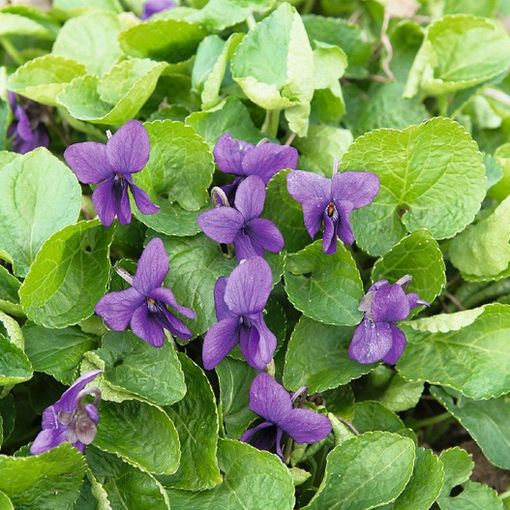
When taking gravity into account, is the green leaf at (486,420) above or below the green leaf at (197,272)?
below

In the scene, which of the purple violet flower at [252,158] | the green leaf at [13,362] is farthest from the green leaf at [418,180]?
the green leaf at [13,362]

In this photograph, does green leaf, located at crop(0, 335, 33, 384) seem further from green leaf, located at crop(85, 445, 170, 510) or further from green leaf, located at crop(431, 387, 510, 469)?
green leaf, located at crop(431, 387, 510, 469)

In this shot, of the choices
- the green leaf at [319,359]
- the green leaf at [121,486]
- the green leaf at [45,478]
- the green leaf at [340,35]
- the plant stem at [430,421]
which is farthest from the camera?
the green leaf at [340,35]

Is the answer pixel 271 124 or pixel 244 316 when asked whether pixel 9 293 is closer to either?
pixel 244 316

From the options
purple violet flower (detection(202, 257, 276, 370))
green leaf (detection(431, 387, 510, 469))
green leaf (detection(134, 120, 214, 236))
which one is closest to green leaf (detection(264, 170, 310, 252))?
green leaf (detection(134, 120, 214, 236))

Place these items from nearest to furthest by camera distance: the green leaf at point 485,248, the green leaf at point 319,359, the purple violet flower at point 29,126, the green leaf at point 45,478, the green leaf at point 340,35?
the green leaf at point 45,478 → the green leaf at point 319,359 → the green leaf at point 485,248 → the purple violet flower at point 29,126 → the green leaf at point 340,35

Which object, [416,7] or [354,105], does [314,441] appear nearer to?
[354,105]

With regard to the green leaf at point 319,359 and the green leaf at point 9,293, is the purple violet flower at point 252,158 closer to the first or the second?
the green leaf at point 319,359
